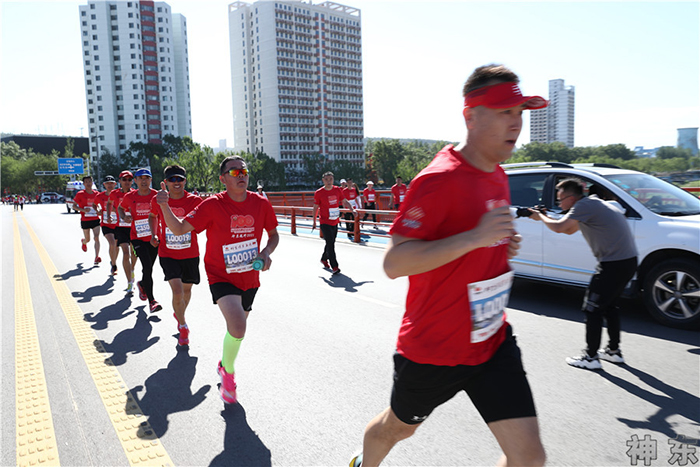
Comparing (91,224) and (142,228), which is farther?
(91,224)

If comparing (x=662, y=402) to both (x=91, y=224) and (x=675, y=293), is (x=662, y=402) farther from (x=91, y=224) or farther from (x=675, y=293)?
(x=91, y=224)

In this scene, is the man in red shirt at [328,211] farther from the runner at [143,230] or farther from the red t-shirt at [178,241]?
the red t-shirt at [178,241]

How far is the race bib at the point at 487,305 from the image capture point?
202 centimetres

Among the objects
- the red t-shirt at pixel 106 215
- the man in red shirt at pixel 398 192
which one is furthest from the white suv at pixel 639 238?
the man in red shirt at pixel 398 192

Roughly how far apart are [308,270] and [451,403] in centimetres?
686

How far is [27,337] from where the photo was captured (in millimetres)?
5953

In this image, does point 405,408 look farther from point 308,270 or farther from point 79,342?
point 308,270

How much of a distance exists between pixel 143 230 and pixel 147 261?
0.50 meters

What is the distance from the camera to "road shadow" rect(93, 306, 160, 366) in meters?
5.15

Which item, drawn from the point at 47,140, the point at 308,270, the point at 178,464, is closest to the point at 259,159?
the point at 47,140

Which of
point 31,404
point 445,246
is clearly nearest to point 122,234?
point 31,404

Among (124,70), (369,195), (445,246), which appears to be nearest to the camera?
(445,246)

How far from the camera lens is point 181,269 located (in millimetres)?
5766

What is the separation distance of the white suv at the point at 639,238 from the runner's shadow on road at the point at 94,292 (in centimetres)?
696
